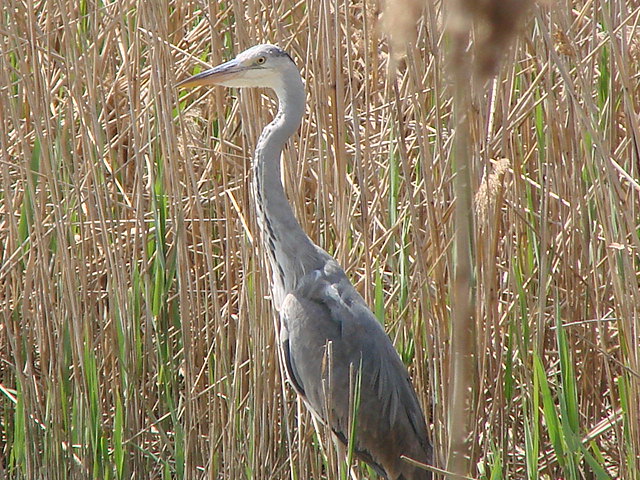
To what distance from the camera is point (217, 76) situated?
224cm

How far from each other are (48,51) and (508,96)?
1.27m

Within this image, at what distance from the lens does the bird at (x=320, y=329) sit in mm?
2311

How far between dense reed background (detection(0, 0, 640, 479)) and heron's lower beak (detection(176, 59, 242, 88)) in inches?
2.8

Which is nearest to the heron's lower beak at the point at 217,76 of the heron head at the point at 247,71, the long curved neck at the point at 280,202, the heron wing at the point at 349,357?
the heron head at the point at 247,71

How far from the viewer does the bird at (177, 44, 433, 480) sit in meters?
2.31

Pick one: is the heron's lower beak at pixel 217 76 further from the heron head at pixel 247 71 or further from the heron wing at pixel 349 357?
the heron wing at pixel 349 357

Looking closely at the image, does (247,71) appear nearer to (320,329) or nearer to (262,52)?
(262,52)

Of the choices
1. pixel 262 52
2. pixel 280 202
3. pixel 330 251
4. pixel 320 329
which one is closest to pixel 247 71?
pixel 262 52

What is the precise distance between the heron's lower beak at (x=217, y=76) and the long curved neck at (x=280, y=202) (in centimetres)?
16

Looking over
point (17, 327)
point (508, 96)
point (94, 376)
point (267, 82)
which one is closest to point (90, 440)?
point (94, 376)

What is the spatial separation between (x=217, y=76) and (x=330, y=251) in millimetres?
626

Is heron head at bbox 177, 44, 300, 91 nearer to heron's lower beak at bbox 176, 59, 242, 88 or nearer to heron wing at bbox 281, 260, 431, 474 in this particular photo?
heron's lower beak at bbox 176, 59, 242, 88

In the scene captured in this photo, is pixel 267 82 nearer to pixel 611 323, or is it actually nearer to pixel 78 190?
pixel 78 190

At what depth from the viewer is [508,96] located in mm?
2086
